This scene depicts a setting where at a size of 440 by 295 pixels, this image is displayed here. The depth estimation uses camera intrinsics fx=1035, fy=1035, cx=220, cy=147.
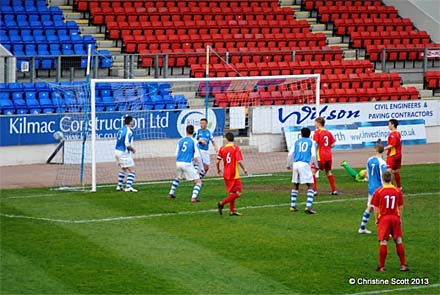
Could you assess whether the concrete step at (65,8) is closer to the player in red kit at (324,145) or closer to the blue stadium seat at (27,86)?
the blue stadium seat at (27,86)

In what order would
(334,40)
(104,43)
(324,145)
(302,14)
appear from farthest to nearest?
(302,14)
(334,40)
(104,43)
(324,145)

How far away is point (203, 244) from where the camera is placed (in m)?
18.2

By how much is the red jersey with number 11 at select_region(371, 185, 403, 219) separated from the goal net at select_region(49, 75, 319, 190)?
11283 millimetres

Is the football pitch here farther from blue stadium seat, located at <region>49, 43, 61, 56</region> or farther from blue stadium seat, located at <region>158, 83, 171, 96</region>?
blue stadium seat, located at <region>49, 43, 61, 56</region>

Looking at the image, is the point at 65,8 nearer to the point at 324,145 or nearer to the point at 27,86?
the point at 27,86

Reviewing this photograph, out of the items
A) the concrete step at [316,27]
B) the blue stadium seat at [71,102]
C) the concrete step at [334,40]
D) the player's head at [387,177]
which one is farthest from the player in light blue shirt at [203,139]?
the concrete step at [316,27]

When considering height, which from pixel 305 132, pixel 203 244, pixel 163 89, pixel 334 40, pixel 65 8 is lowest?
pixel 203 244

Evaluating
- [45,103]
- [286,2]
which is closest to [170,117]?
[45,103]

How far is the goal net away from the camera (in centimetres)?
2803

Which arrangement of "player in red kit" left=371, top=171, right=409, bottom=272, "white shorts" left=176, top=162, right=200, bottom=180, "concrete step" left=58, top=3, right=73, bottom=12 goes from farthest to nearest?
"concrete step" left=58, top=3, right=73, bottom=12 → "white shorts" left=176, top=162, right=200, bottom=180 → "player in red kit" left=371, top=171, right=409, bottom=272

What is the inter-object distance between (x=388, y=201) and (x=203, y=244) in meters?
3.80

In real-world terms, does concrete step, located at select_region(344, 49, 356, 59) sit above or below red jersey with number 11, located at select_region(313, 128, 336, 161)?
above

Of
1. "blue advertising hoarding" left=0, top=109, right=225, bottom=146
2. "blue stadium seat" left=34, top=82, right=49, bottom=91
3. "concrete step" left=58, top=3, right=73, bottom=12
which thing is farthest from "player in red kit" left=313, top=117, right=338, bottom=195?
"concrete step" left=58, top=3, right=73, bottom=12

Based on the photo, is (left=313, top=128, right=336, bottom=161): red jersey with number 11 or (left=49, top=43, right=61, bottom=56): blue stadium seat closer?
(left=313, top=128, right=336, bottom=161): red jersey with number 11
